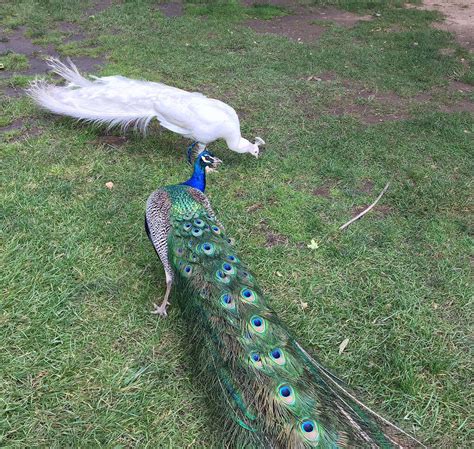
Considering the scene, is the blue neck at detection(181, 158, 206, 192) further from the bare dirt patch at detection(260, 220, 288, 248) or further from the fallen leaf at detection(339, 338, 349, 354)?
the fallen leaf at detection(339, 338, 349, 354)

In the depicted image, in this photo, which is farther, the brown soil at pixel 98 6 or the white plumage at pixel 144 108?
the brown soil at pixel 98 6

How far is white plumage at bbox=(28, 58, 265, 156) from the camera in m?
4.02

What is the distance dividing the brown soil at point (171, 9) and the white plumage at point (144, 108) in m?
4.83

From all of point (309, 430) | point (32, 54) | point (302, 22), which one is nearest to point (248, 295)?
point (309, 430)

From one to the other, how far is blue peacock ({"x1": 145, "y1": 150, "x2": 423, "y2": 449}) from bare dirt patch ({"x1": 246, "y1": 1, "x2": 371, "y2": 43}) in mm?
6662

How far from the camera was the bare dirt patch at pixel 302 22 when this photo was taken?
27.1 ft

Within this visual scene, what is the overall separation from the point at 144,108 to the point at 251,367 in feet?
10.1

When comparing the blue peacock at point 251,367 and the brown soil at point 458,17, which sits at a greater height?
the blue peacock at point 251,367

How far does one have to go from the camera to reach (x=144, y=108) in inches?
167

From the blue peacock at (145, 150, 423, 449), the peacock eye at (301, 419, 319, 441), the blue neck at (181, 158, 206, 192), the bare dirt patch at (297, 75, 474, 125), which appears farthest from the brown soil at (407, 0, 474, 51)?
the peacock eye at (301, 419, 319, 441)

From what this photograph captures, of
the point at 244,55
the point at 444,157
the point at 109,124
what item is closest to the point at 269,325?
the point at 109,124

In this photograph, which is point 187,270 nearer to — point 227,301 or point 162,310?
point 227,301

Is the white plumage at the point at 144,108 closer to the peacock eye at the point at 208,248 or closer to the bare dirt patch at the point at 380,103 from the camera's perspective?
the bare dirt patch at the point at 380,103

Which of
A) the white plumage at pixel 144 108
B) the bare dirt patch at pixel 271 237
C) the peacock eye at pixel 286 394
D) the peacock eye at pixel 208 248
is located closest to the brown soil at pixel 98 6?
the white plumage at pixel 144 108
